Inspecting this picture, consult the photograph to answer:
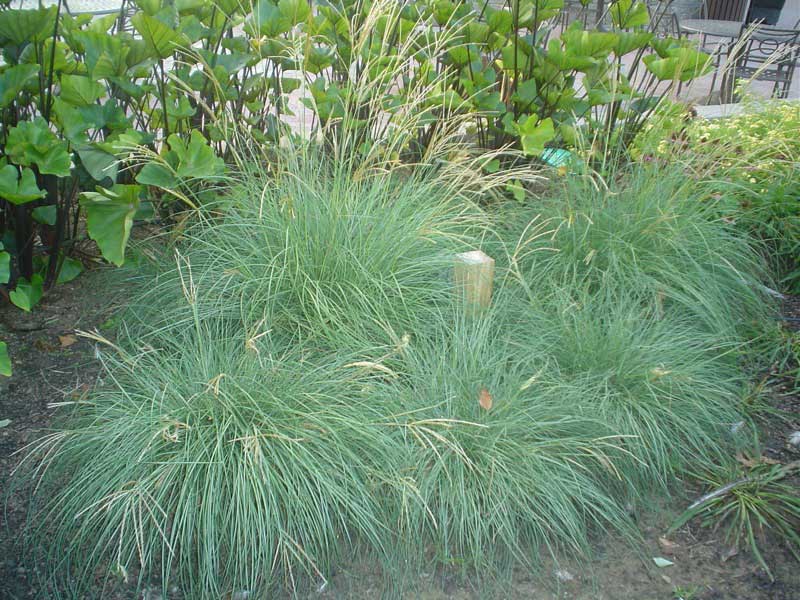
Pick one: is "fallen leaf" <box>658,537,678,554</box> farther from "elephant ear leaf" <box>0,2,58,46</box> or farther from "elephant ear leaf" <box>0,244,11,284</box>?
"elephant ear leaf" <box>0,2,58,46</box>

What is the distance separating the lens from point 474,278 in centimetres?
269

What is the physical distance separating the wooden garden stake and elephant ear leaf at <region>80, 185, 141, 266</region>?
1187 millimetres

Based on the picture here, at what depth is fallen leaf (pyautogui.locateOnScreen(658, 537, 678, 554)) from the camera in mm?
2268

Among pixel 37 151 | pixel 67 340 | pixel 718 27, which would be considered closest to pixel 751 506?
pixel 67 340

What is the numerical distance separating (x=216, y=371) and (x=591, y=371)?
4.02ft

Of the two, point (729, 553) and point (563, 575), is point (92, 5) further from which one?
point (729, 553)

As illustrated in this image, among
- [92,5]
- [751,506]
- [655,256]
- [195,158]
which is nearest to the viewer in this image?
[751,506]

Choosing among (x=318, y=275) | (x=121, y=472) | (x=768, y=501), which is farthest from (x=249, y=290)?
(x=768, y=501)

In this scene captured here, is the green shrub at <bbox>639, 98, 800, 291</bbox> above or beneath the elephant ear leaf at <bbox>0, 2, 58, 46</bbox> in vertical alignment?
beneath

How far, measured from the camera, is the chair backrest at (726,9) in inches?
448

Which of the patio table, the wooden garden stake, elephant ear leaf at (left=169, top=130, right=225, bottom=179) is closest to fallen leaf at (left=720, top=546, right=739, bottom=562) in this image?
the wooden garden stake

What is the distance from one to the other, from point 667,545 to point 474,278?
103 centimetres

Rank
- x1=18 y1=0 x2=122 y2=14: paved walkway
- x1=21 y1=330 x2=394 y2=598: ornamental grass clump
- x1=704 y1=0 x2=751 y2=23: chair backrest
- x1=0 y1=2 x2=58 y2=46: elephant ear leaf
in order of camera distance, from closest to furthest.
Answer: x1=21 y1=330 x2=394 y2=598: ornamental grass clump, x1=0 y1=2 x2=58 y2=46: elephant ear leaf, x1=18 y1=0 x2=122 y2=14: paved walkway, x1=704 y1=0 x2=751 y2=23: chair backrest

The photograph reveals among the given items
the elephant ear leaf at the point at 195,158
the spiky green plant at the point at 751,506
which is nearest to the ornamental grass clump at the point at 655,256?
the spiky green plant at the point at 751,506
